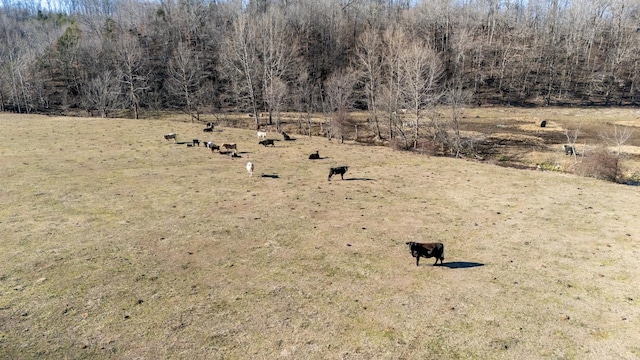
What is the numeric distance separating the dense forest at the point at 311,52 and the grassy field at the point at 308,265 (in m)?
45.4

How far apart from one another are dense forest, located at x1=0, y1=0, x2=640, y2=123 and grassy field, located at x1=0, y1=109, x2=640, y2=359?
45353mm

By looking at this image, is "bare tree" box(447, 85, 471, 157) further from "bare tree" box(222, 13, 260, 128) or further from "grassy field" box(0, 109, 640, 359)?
"bare tree" box(222, 13, 260, 128)

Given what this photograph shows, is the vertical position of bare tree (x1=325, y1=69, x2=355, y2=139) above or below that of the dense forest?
below

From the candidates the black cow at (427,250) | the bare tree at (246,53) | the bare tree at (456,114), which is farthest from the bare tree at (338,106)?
the black cow at (427,250)

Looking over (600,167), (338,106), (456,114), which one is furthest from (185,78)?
(600,167)

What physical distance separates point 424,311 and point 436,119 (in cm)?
3804

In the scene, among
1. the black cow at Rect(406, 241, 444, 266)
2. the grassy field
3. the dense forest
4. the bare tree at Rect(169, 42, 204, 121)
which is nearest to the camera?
the grassy field

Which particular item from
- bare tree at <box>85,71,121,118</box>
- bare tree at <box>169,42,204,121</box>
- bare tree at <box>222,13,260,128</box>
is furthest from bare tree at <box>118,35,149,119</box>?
bare tree at <box>222,13,260,128</box>

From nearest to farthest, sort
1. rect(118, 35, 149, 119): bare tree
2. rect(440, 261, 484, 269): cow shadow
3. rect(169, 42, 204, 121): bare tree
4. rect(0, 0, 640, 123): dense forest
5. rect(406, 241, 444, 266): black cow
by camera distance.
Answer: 1. rect(406, 241, 444, 266): black cow
2. rect(440, 261, 484, 269): cow shadow
3. rect(169, 42, 204, 121): bare tree
4. rect(118, 35, 149, 119): bare tree
5. rect(0, 0, 640, 123): dense forest

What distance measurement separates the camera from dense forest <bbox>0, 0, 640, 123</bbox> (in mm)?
78062

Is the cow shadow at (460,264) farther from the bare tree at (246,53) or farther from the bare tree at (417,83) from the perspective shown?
the bare tree at (246,53)

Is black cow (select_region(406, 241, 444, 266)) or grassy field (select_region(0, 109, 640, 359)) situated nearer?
grassy field (select_region(0, 109, 640, 359))

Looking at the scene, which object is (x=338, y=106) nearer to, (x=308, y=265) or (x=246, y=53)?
(x=246, y=53)

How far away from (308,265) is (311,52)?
97.9 m
